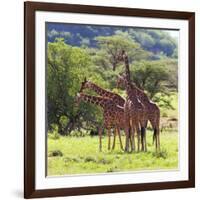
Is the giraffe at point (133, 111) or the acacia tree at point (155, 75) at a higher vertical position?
the acacia tree at point (155, 75)

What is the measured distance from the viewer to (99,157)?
1.37m

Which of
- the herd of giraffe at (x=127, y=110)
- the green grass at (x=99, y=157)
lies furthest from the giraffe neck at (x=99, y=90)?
the green grass at (x=99, y=157)

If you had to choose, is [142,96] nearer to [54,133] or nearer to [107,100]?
[107,100]

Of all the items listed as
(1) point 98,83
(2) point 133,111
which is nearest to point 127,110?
(2) point 133,111

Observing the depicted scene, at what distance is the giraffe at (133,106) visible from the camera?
1.40 metres

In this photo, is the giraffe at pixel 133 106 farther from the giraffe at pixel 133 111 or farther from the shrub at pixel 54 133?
the shrub at pixel 54 133

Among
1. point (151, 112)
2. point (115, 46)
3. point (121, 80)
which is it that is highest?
point (115, 46)

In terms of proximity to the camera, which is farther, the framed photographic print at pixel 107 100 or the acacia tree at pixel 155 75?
the acacia tree at pixel 155 75

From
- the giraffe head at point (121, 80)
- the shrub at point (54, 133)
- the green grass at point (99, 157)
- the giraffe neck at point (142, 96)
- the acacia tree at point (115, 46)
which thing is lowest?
the green grass at point (99, 157)

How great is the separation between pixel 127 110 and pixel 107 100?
7cm

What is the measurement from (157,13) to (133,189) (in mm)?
568

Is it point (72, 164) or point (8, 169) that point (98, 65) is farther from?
point (8, 169)

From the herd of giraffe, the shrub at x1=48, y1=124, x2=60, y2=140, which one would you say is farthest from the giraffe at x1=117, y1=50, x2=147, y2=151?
the shrub at x1=48, y1=124, x2=60, y2=140

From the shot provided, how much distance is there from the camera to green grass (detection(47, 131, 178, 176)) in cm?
133
